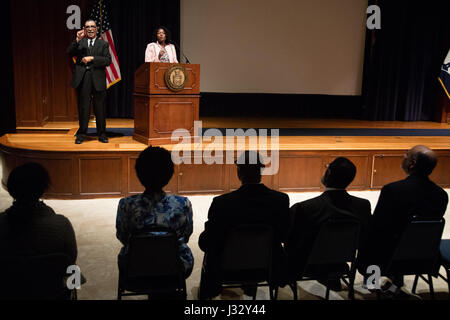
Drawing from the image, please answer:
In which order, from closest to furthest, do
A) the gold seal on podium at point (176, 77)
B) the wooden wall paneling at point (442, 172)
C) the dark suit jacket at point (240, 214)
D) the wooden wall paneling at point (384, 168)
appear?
the dark suit jacket at point (240, 214)
the gold seal on podium at point (176, 77)
the wooden wall paneling at point (384, 168)
the wooden wall paneling at point (442, 172)

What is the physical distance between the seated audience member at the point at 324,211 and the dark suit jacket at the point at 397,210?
17cm

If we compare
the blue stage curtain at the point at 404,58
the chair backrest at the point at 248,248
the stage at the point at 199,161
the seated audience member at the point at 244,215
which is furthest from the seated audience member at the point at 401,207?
the blue stage curtain at the point at 404,58

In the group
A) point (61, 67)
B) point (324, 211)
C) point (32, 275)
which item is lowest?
point (32, 275)

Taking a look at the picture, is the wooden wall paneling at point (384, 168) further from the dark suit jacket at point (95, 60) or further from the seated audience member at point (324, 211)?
the dark suit jacket at point (95, 60)

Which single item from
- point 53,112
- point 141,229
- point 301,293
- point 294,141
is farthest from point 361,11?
point 141,229

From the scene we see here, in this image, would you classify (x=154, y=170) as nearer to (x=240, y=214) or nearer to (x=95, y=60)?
(x=240, y=214)

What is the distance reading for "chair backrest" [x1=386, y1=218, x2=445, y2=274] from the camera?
2445mm

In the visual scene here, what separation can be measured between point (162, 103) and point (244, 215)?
115 inches

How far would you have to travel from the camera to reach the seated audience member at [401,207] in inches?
104

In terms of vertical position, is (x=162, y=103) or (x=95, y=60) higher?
(x=95, y=60)

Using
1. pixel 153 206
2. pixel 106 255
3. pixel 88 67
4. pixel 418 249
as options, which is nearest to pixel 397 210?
pixel 418 249

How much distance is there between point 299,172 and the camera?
5.40 m

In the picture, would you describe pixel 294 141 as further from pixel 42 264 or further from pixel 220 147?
pixel 42 264

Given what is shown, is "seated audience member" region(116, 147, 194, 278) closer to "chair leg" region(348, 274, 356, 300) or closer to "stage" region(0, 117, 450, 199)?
"chair leg" region(348, 274, 356, 300)
